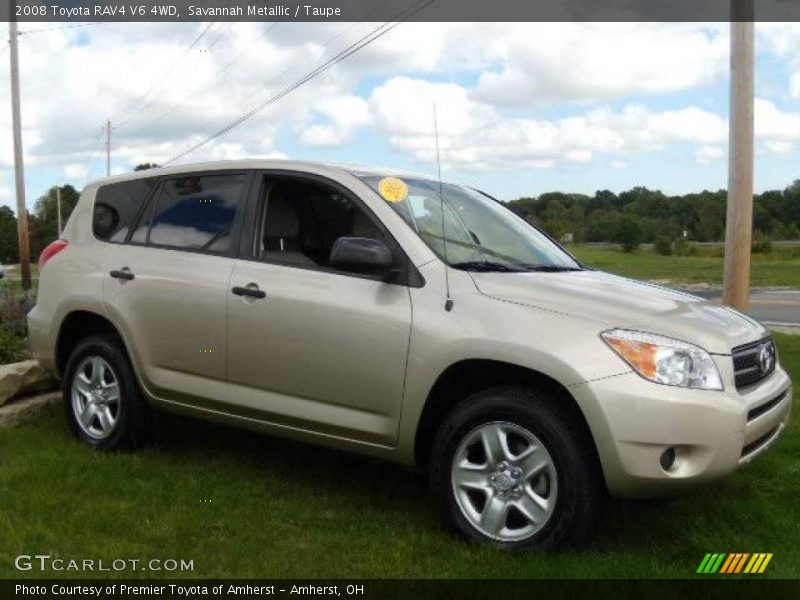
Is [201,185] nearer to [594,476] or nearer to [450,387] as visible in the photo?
[450,387]

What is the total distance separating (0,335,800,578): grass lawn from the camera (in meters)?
3.80

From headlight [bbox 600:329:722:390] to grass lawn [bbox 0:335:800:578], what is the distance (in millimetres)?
775

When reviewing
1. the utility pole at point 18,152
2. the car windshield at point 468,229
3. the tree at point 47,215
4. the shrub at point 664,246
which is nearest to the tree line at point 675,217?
the shrub at point 664,246

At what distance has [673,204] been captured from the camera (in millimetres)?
37031

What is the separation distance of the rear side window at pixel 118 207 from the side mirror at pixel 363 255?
6.36 feet

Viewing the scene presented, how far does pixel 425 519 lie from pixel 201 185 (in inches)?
92.4

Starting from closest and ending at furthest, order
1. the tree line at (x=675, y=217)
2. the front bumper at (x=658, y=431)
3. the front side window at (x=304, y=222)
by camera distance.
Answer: the front bumper at (x=658, y=431) < the front side window at (x=304, y=222) < the tree line at (x=675, y=217)

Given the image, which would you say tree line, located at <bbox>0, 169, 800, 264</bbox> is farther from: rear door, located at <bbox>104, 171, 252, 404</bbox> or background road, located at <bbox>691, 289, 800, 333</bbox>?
rear door, located at <bbox>104, 171, 252, 404</bbox>

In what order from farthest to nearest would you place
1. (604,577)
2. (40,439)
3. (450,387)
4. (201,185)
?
(40,439) < (201,185) < (450,387) < (604,577)

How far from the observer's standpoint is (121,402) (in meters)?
5.42

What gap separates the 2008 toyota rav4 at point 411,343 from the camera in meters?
3.71

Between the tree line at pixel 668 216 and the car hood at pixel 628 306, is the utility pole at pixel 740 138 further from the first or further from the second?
the car hood at pixel 628 306

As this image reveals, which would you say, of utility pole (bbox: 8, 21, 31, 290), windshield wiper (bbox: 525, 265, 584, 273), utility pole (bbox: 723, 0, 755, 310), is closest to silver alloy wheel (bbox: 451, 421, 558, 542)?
windshield wiper (bbox: 525, 265, 584, 273)
